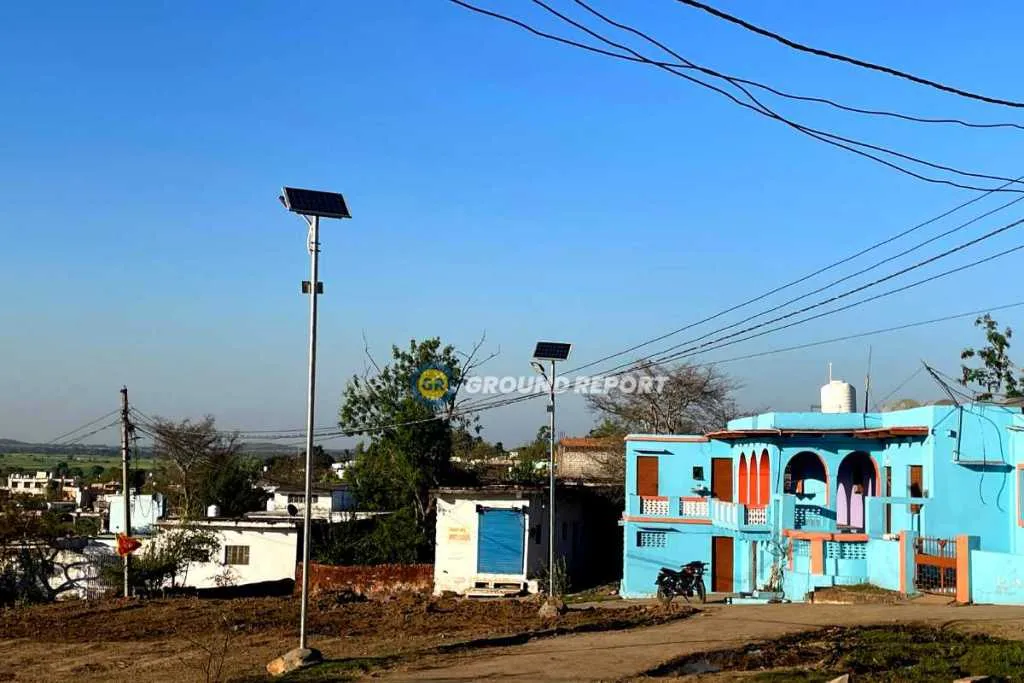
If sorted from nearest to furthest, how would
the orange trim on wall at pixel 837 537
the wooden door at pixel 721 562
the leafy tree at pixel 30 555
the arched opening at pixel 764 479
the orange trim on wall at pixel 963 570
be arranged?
1. the orange trim on wall at pixel 963 570
2. the orange trim on wall at pixel 837 537
3. the arched opening at pixel 764 479
4. the wooden door at pixel 721 562
5. the leafy tree at pixel 30 555

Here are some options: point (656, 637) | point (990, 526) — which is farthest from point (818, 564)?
point (656, 637)

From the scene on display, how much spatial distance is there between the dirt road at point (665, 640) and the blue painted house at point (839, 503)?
5.45 ft

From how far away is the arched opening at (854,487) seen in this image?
3300 cm

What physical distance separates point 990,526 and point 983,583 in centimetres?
544

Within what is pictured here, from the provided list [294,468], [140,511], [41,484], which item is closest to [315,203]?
[140,511]

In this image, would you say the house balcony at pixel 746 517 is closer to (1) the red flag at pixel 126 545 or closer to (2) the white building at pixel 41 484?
(1) the red flag at pixel 126 545

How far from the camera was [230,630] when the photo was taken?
26.2 metres

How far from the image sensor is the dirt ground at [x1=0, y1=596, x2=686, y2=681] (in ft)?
69.7

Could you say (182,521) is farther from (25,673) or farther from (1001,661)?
(1001,661)

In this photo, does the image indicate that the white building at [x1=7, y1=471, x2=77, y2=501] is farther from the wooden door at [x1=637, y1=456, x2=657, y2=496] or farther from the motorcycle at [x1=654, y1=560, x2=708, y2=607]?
the motorcycle at [x1=654, y1=560, x2=708, y2=607]

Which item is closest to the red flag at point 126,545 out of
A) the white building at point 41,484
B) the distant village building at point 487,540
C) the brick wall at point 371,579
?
the brick wall at point 371,579

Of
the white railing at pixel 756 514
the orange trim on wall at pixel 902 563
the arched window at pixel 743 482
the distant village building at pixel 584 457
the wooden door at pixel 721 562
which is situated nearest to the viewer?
the orange trim on wall at pixel 902 563

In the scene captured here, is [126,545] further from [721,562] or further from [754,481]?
[754,481]

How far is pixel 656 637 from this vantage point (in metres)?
20.7
